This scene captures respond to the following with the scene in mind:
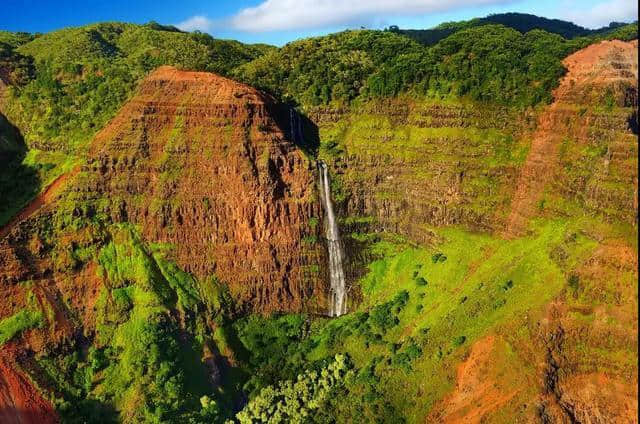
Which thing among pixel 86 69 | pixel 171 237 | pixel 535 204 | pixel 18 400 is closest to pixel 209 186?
pixel 171 237

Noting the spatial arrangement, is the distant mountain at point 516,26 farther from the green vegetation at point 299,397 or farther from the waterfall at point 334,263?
the green vegetation at point 299,397

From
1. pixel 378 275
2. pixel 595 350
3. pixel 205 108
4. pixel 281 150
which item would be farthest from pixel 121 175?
pixel 595 350

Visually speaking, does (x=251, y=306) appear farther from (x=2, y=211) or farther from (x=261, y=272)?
(x=2, y=211)

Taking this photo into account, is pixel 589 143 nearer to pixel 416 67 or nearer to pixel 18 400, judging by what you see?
pixel 416 67

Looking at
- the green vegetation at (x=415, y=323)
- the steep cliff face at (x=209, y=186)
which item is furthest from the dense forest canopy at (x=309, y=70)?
the green vegetation at (x=415, y=323)

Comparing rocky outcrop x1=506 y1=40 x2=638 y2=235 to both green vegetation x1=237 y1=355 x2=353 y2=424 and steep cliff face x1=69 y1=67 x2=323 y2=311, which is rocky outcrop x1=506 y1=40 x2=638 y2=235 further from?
steep cliff face x1=69 y1=67 x2=323 y2=311

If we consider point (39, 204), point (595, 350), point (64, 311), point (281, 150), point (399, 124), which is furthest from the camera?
point (399, 124)

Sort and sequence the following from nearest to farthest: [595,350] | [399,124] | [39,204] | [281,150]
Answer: [595,350] < [39,204] < [281,150] < [399,124]

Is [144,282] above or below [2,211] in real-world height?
below
